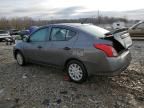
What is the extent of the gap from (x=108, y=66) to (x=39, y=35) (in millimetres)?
2685

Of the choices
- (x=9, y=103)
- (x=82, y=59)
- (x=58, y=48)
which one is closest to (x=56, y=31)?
(x=58, y=48)

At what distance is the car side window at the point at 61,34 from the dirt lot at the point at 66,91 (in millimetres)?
1137

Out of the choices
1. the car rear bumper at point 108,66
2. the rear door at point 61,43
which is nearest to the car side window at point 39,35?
the rear door at point 61,43

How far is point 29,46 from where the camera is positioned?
656cm

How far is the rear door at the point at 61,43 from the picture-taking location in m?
5.14

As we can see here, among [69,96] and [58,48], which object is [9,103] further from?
[58,48]

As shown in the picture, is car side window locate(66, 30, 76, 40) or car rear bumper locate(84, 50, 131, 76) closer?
car rear bumper locate(84, 50, 131, 76)

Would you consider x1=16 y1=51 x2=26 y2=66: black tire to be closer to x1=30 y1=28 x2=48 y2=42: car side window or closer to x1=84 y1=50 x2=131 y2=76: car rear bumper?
x1=30 y1=28 x2=48 y2=42: car side window

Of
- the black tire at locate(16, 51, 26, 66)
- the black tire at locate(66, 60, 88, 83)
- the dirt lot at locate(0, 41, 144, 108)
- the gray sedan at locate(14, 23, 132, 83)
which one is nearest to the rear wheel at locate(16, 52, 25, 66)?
the black tire at locate(16, 51, 26, 66)

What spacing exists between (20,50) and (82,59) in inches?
119

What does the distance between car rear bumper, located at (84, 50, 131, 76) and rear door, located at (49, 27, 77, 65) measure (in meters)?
0.68

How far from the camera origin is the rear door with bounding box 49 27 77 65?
5.14m

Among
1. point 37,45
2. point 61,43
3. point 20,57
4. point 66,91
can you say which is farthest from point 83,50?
point 20,57

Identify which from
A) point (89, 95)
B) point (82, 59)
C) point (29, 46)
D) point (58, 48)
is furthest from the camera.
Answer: point (29, 46)
